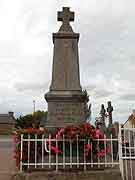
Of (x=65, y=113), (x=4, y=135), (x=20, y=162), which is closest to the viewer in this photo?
(x=20, y=162)

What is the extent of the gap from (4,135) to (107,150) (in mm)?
46707

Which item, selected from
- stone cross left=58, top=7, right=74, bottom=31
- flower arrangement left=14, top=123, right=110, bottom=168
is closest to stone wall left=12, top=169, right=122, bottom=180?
flower arrangement left=14, top=123, right=110, bottom=168

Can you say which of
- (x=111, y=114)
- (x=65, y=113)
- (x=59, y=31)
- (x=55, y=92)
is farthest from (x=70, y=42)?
(x=111, y=114)

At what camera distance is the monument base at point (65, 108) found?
852cm

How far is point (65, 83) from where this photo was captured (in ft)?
30.1

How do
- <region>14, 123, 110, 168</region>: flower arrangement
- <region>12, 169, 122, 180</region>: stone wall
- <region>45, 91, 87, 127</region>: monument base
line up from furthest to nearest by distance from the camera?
<region>45, 91, 87, 127</region>: monument base < <region>14, 123, 110, 168</region>: flower arrangement < <region>12, 169, 122, 180</region>: stone wall

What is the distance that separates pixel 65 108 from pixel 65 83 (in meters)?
0.87

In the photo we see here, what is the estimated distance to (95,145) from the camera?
689cm

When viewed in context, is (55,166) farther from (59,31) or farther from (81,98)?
(59,31)

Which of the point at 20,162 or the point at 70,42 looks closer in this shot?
the point at 20,162

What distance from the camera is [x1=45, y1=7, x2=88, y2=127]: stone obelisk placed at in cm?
858

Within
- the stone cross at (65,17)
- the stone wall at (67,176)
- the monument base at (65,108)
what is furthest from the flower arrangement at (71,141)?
the stone cross at (65,17)

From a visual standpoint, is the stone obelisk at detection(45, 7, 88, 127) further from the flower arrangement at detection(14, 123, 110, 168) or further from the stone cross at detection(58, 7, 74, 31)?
the flower arrangement at detection(14, 123, 110, 168)

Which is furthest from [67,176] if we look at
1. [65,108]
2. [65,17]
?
[65,17]
